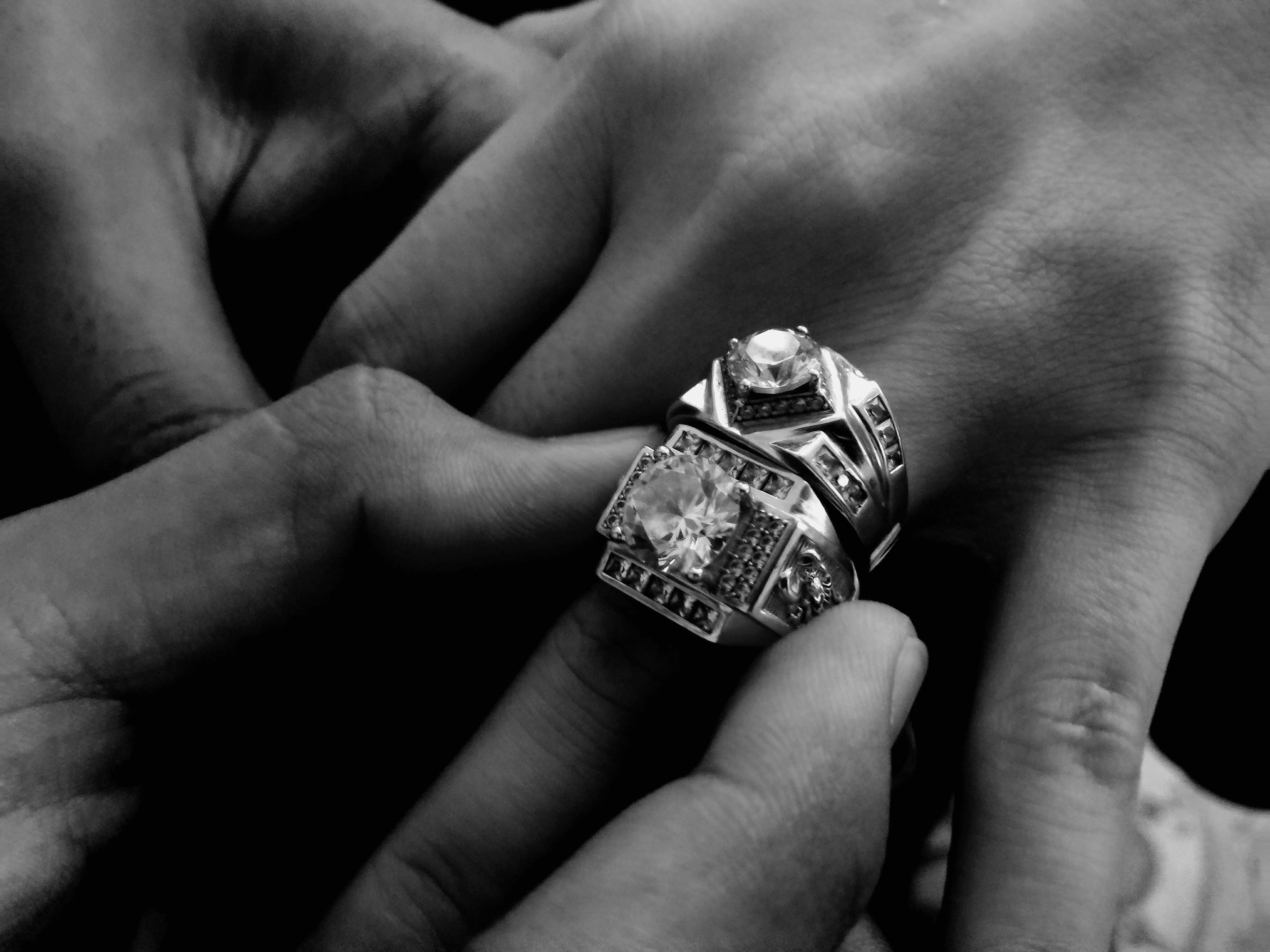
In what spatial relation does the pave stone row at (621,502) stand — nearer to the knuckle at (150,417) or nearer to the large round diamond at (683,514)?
the large round diamond at (683,514)

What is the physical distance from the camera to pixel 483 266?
3.56 feet

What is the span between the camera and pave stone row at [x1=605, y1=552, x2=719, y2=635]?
78cm

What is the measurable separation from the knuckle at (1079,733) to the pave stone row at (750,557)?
0.28 m

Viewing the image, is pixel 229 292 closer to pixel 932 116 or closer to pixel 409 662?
pixel 409 662

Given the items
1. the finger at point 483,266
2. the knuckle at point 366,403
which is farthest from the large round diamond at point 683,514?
the finger at point 483,266

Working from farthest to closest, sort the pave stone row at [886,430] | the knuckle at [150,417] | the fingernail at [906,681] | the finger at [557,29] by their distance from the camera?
1. the finger at [557,29]
2. the knuckle at [150,417]
3. the pave stone row at [886,430]
4. the fingernail at [906,681]

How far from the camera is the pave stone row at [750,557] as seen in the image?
77 cm

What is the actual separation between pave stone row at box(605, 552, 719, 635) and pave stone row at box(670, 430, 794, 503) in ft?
0.34

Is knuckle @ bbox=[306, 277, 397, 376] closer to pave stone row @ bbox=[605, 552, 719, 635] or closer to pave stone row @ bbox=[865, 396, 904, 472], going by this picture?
pave stone row @ bbox=[605, 552, 719, 635]

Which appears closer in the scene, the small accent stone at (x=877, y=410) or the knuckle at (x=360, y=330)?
the small accent stone at (x=877, y=410)

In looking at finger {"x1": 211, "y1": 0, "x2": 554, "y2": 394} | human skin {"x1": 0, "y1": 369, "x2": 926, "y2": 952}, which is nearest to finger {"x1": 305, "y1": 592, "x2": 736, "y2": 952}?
human skin {"x1": 0, "y1": 369, "x2": 926, "y2": 952}

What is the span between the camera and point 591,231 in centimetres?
111

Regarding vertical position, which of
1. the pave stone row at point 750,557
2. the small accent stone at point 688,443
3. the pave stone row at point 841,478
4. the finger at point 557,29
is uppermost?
the finger at point 557,29

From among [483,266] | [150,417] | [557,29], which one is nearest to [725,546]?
[483,266]
